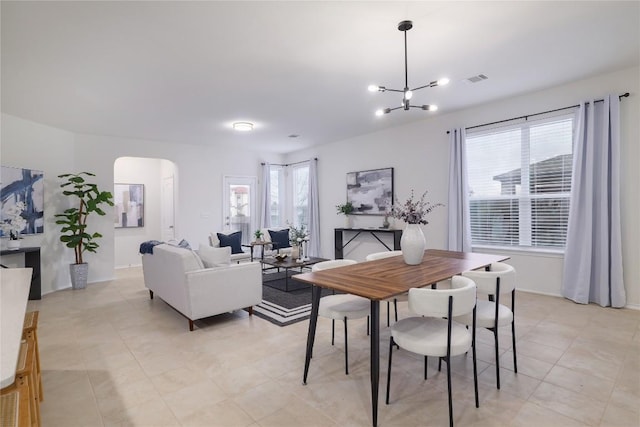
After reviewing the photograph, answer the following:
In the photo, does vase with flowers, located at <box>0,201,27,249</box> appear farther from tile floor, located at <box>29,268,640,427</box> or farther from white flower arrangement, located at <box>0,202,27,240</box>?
tile floor, located at <box>29,268,640,427</box>

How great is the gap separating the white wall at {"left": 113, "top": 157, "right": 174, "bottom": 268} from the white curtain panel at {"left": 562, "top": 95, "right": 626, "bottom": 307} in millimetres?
7548

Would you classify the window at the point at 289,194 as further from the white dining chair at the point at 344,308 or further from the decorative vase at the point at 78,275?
the white dining chair at the point at 344,308

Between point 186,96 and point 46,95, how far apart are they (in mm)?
1634

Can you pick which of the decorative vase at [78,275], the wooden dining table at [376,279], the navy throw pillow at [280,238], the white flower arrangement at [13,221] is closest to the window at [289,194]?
the navy throw pillow at [280,238]

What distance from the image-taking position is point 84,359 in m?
2.82

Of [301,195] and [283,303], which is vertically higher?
[301,195]

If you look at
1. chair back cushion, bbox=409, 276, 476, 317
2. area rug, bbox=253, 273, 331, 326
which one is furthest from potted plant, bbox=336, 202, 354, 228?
chair back cushion, bbox=409, 276, 476, 317

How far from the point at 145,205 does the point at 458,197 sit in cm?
698

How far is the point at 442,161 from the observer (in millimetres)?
5461

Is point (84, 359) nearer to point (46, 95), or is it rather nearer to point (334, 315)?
point (334, 315)

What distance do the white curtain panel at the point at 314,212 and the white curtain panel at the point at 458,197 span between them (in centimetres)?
328

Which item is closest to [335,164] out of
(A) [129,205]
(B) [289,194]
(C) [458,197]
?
(B) [289,194]

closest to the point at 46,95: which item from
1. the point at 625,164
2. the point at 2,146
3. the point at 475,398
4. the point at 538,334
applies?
the point at 2,146

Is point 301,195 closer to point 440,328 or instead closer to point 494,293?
point 494,293
